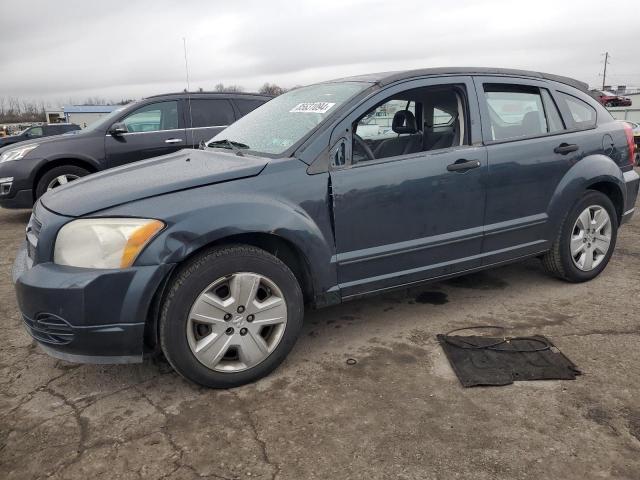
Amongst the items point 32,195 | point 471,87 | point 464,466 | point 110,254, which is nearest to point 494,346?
point 464,466

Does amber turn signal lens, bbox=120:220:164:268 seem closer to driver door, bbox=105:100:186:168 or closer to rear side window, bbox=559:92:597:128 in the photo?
rear side window, bbox=559:92:597:128

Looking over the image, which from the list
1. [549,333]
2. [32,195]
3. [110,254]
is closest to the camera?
[110,254]

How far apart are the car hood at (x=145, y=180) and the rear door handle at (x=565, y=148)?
2.25 meters

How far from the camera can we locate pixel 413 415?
2477 mm

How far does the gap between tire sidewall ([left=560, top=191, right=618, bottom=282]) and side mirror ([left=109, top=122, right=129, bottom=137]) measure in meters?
5.52

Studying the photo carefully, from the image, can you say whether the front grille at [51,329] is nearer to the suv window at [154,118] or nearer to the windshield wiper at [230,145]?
the windshield wiper at [230,145]

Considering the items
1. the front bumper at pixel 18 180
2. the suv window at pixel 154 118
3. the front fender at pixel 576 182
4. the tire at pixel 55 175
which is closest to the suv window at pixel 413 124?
the front fender at pixel 576 182

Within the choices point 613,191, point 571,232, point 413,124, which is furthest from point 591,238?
point 413,124

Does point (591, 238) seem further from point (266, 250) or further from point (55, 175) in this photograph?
point (55, 175)

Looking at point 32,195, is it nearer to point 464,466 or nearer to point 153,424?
point 153,424

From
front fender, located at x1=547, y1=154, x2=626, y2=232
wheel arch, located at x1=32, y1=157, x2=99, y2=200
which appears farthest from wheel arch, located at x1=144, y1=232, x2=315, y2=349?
wheel arch, located at x1=32, y1=157, x2=99, y2=200

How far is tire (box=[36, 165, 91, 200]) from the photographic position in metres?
6.72

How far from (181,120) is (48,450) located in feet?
18.5

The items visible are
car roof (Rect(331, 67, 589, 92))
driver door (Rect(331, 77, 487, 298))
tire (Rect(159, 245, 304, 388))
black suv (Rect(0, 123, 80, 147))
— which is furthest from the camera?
black suv (Rect(0, 123, 80, 147))
